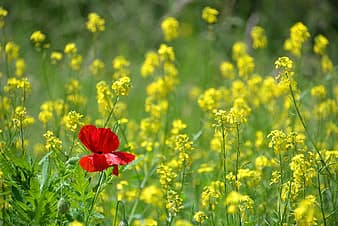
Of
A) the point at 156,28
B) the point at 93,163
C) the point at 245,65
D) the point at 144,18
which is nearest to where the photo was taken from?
the point at 93,163

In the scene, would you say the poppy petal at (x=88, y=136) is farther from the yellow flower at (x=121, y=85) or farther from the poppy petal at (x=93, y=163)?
the yellow flower at (x=121, y=85)

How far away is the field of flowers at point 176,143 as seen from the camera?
2.09 m

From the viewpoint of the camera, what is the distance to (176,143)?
2316mm

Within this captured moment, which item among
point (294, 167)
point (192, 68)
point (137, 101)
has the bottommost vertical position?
point (294, 167)

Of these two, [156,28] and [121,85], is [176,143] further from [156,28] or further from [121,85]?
[156,28]

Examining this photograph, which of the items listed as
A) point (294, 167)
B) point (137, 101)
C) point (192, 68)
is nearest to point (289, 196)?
point (294, 167)

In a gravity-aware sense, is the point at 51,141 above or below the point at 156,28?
below

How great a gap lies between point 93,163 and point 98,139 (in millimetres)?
98

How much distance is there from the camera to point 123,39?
6039 millimetres

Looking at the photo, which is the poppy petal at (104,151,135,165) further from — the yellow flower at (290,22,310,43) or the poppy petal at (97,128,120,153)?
the yellow flower at (290,22,310,43)

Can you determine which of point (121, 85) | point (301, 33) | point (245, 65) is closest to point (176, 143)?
point (121, 85)

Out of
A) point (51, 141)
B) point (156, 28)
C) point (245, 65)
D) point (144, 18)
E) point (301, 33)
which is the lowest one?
point (51, 141)

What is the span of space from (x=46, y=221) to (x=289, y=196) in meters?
0.68

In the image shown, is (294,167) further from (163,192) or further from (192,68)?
(192,68)
